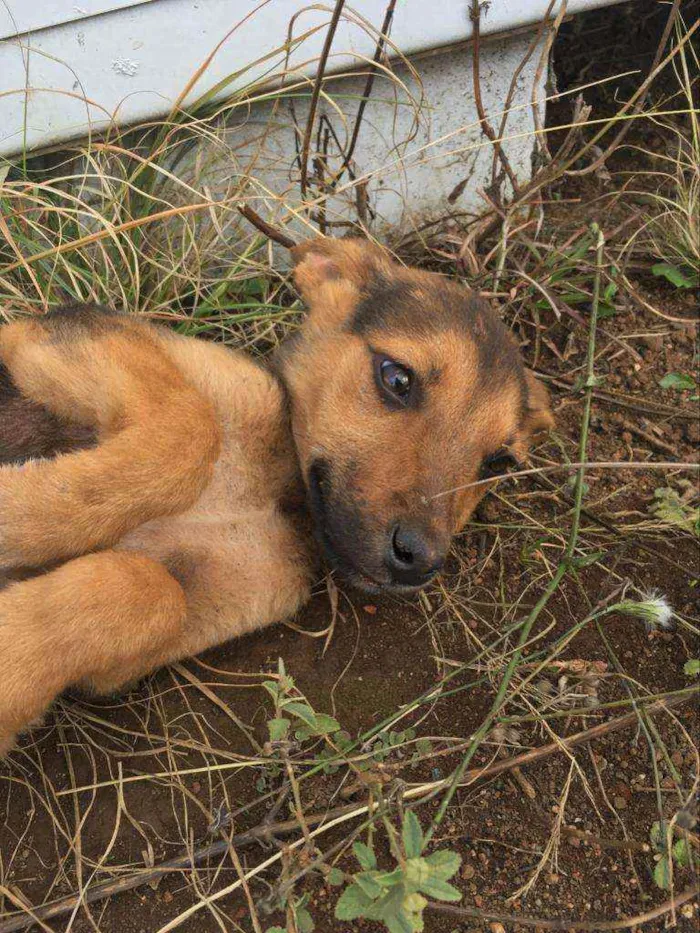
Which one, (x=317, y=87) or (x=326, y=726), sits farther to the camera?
(x=317, y=87)

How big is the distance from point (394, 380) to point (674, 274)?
226 cm

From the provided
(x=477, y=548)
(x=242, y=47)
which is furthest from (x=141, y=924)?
(x=242, y=47)

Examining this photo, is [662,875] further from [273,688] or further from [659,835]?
[273,688]

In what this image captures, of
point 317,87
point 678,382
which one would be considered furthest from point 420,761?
point 317,87

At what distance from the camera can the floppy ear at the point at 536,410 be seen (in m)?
3.61

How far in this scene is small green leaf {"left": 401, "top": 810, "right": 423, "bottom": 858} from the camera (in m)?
2.09

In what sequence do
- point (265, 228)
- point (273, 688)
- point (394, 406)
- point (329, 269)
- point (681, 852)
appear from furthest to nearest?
point (265, 228) → point (329, 269) → point (394, 406) → point (681, 852) → point (273, 688)

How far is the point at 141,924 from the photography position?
9.04 ft

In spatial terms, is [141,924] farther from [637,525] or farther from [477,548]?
[637,525]

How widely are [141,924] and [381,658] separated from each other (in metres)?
1.25

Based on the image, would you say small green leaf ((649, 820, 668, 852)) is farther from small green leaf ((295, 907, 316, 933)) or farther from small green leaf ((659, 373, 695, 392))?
small green leaf ((659, 373, 695, 392))

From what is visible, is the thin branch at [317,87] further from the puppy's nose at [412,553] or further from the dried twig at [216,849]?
the dried twig at [216,849]

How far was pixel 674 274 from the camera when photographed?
4582mm

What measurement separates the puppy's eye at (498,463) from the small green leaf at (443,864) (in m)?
1.55
